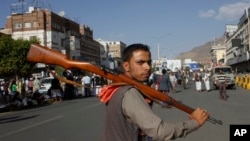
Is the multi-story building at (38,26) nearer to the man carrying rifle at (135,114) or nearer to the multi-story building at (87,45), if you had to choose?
the multi-story building at (87,45)

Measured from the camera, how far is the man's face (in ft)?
9.61

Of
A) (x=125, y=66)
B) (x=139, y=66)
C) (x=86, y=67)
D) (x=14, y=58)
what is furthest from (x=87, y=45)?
(x=86, y=67)

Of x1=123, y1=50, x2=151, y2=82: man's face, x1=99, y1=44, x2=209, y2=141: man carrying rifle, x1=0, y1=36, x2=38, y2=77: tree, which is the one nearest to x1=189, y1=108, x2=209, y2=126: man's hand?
x1=99, y1=44, x2=209, y2=141: man carrying rifle

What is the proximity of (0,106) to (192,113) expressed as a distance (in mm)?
21151

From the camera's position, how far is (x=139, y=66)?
2.94 metres

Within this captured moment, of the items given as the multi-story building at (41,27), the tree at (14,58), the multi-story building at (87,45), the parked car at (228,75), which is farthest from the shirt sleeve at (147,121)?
the multi-story building at (87,45)

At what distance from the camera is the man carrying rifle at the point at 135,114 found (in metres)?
2.58

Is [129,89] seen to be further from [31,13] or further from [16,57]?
[31,13]

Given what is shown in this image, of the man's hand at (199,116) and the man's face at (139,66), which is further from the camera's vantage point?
the man's face at (139,66)

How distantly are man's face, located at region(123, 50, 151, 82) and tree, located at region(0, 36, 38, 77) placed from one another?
38.4 meters

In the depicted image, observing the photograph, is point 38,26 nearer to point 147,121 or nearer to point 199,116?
point 199,116

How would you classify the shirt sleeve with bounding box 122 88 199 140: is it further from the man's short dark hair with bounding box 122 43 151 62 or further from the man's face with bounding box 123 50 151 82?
the man's short dark hair with bounding box 122 43 151 62

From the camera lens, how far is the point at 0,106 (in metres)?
22.7

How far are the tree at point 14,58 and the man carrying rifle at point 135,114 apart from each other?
3839 cm
